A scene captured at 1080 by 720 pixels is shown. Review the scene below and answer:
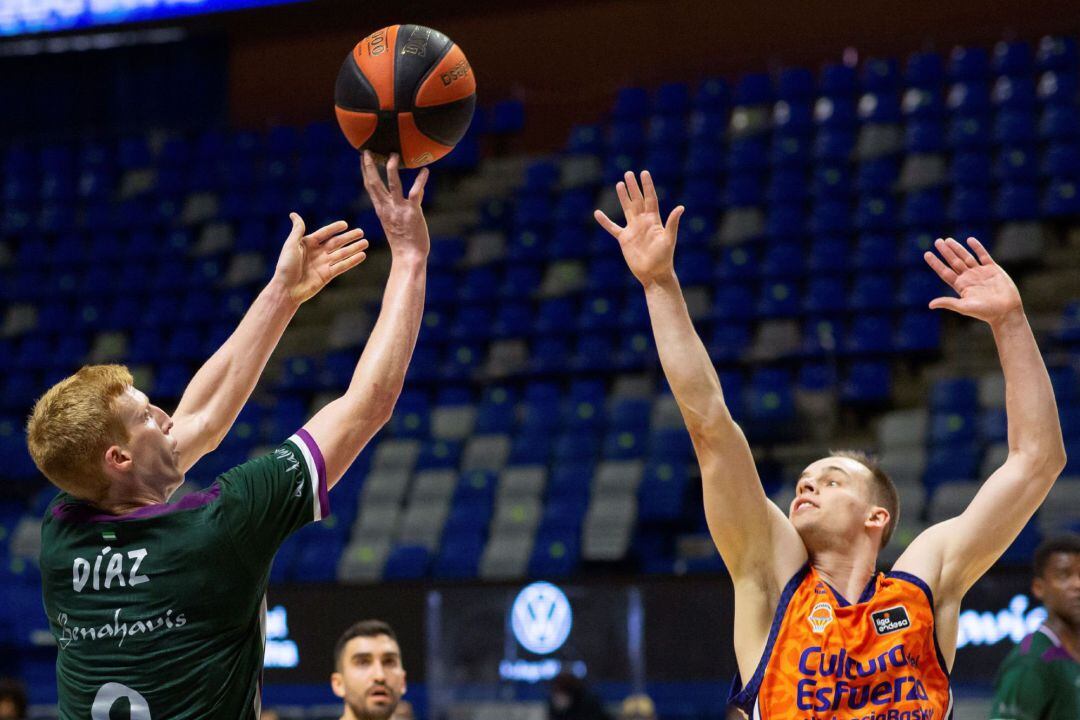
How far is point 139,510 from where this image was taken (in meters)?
2.96

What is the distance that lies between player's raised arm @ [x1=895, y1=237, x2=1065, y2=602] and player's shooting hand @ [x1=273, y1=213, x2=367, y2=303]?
1.49m

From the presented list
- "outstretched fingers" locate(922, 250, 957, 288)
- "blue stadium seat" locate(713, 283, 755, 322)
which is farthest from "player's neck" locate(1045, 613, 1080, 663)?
"blue stadium seat" locate(713, 283, 755, 322)

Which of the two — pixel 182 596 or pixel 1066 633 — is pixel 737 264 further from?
pixel 182 596

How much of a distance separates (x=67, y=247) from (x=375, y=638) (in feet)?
41.5

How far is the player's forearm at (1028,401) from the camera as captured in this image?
3.70 metres

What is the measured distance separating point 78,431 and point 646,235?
1442 millimetres

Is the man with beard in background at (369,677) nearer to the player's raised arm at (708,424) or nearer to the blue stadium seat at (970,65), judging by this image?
the player's raised arm at (708,424)

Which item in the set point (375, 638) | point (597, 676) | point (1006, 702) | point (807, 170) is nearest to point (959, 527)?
point (1006, 702)

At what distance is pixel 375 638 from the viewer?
5.66 m

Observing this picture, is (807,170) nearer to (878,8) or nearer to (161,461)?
(878,8)

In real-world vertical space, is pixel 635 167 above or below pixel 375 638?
above

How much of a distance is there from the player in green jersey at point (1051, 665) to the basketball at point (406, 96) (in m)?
2.91

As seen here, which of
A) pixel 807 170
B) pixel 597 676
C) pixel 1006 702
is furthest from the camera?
pixel 807 170

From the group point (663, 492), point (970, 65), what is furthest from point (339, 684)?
point (970, 65)
